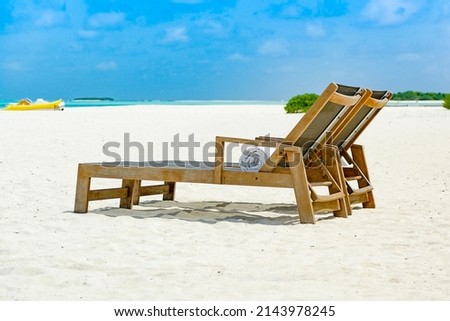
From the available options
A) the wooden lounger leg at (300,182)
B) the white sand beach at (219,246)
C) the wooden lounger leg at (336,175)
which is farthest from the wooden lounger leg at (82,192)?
the wooden lounger leg at (336,175)

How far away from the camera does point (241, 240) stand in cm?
523

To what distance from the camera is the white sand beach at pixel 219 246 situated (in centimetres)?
390

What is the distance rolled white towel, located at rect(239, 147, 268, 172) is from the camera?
236 inches

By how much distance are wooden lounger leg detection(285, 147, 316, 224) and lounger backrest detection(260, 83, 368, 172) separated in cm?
Result: 9

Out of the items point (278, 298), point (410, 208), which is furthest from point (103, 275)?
point (410, 208)

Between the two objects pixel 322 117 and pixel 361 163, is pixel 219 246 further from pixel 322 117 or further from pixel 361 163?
pixel 361 163

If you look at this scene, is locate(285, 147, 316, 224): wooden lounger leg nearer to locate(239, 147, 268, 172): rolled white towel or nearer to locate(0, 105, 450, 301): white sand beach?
locate(0, 105, 450, 301): white sand beach

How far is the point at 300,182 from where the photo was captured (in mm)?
5797

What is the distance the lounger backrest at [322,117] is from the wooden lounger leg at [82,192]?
165 centimetres

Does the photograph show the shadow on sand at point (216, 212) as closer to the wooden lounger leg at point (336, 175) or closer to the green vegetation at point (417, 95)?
the wooden lounger leg at point (336, 175)

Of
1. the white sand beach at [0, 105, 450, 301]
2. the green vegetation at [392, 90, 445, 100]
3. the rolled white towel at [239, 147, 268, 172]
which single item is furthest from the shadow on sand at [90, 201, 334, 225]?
the green vegetation at [392, 90, 445, 100]

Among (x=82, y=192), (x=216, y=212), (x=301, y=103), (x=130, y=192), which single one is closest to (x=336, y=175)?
(x=216, y=212)

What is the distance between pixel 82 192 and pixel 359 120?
2724 mm
